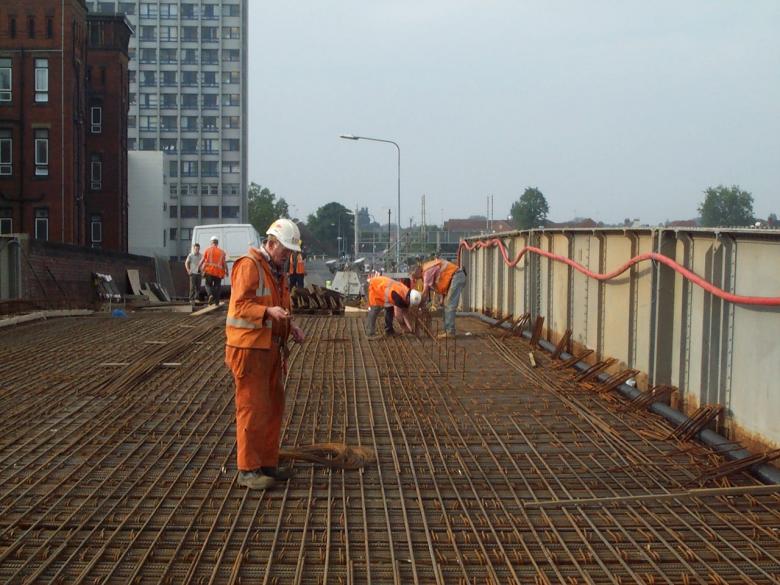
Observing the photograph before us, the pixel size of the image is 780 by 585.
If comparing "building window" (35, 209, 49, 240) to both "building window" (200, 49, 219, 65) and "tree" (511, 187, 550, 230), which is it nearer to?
"tree" (511, 187, 550, 230)

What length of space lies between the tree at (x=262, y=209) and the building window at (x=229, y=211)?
27.3 feet

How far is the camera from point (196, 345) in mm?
13680

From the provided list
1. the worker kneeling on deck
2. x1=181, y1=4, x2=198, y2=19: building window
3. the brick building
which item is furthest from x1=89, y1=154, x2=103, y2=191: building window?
x1=181, y1=4, x2=198, y2=19: building window

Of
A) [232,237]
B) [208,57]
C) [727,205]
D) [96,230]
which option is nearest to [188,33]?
[208,57]

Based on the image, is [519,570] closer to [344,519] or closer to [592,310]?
[344,519]

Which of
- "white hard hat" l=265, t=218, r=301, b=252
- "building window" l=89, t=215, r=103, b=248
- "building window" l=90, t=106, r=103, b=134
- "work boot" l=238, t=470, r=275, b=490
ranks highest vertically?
"building window" l=90, t=106, r=103, b=134

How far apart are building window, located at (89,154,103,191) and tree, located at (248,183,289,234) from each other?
181ft

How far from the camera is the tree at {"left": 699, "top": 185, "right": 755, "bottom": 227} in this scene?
25.6m

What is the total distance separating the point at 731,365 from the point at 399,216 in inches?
1361

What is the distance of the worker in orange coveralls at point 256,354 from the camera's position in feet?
19.5

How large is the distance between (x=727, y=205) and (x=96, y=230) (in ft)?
120

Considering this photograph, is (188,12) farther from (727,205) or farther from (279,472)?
(279,472)

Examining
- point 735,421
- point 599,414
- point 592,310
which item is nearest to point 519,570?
point 735,421

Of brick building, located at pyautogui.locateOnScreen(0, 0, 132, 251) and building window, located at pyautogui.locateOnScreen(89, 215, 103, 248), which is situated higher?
brick building, located at pyautogui.locateOnScreen(0, 0, 132, 251)
